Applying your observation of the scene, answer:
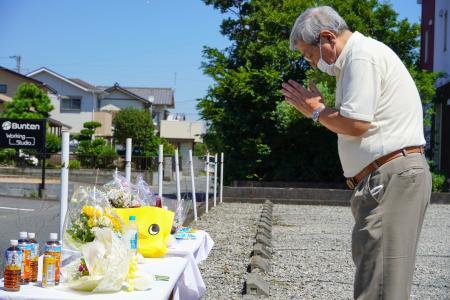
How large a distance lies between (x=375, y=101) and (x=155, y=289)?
1.23 meters

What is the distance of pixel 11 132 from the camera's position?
527 inches

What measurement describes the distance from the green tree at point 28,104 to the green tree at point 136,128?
37.3 feet

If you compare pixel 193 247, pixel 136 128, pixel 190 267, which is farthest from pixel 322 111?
pixel 136 128

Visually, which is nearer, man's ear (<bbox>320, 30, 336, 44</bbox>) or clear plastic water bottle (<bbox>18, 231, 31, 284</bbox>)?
man's ear (<bbox>320, 30, 336, 44</bbox>)

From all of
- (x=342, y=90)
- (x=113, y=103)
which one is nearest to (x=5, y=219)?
(x=342, y=90)

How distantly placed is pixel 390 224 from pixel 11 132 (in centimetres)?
1213

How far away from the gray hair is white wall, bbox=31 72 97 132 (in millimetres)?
42513

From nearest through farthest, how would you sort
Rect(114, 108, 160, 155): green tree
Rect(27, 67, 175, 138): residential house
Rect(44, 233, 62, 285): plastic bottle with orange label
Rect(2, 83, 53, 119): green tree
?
Rect(44, 233, 62, 285): plastic bottle with orange label, Rect(2, 83, 53, 119): green tree, Rect(114, 108, 160, 155): green tree, Rect(27, 67, 175, 138): residential house

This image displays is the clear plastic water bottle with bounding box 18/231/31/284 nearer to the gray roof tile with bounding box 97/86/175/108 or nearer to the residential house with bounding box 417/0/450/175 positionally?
the residential house with bounding box 417/0/450/175

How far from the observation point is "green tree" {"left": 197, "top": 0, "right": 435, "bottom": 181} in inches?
695

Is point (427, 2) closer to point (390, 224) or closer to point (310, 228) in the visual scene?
point (310, 228)

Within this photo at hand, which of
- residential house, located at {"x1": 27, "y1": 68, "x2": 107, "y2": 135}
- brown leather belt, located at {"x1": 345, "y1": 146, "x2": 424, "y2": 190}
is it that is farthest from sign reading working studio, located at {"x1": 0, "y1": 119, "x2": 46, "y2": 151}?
residential house, located at {"x1": 27, "y1": 68, "x2": 107, "y2": 135}

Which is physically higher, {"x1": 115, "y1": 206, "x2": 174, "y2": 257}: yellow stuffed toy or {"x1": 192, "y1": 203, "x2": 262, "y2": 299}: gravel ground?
{"x1": 115, "y1": 206, "x2": 174, "y2": 257}: yellow stuffed toy

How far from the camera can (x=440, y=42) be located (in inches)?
717
